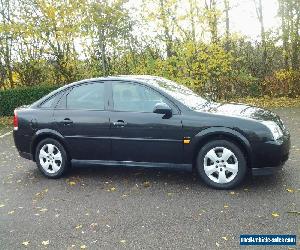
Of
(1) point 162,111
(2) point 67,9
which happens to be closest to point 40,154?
(1) point 162,111

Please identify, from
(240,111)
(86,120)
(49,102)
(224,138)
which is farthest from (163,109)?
(49,102)

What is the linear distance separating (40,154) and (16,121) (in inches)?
30.5

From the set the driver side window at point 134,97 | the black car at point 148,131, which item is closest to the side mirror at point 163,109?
the black car at point 148,131

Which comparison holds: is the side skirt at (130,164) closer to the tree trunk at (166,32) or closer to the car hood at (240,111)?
the car hood at (240,111)

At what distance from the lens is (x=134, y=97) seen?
20.3 feet

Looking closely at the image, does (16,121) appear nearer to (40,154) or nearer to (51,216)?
(40,154)

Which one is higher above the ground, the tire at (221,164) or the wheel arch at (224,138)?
the wheel arch at (224,138)

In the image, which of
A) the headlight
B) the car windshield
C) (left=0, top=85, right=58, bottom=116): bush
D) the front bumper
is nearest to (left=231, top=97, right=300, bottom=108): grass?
(left=0, top=85, right=58, bottom=116): bush

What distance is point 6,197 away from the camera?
19.8 ft

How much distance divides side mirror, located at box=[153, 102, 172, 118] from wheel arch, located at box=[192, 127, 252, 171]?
54 centimetres

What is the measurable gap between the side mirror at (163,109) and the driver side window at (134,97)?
200 millimetres

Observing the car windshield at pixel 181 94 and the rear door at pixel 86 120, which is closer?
the car windshield at pixel 181 94

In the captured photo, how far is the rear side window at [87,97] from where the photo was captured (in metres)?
6.42

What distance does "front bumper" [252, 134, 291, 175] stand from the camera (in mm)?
5419
